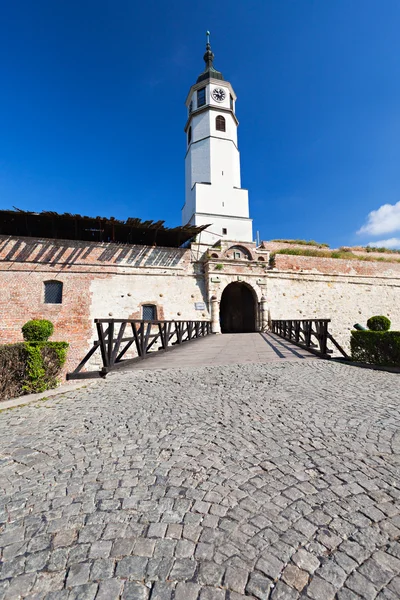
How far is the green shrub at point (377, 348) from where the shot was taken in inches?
252

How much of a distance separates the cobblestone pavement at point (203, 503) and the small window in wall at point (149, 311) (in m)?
12.9

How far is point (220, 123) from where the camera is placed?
24578 millimetres

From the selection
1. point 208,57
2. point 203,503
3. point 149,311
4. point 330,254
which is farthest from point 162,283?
point 208,57

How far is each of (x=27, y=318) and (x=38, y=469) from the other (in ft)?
46.2

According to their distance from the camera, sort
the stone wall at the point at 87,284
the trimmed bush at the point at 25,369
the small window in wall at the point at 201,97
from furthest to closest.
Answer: the small window in wall at the point at 201,97 → the stone wall at the point at 87,284 → the trimmed bush at the point at 25,369

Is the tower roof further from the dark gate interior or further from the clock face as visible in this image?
the dark gate interior

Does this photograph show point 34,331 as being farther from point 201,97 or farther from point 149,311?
point 201,97

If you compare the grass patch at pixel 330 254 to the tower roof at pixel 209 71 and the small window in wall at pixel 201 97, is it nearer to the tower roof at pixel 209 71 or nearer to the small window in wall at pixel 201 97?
the small window in wall at pixel 201 97

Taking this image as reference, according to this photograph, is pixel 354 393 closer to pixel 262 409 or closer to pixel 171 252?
pixel 262 409

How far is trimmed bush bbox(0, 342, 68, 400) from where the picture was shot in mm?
5012

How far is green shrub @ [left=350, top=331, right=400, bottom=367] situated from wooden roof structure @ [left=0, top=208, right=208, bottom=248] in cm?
1221

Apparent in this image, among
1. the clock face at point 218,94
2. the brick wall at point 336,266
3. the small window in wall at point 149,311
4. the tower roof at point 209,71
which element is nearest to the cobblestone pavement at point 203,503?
the small window in wall at point 149,311

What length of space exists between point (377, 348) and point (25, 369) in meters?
7.78

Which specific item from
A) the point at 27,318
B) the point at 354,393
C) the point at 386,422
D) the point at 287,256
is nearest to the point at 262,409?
the point at 386,422
